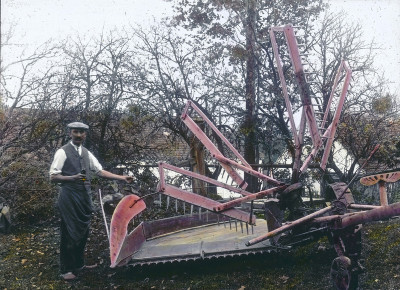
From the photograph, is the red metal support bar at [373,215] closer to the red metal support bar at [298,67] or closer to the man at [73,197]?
the red metal support bar at [298,67]

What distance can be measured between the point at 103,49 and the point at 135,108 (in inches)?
72.6

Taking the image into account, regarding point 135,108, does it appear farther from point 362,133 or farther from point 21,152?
point 362,133

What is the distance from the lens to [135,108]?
923 centimetres

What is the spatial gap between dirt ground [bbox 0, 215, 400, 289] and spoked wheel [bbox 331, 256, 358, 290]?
0.40 m

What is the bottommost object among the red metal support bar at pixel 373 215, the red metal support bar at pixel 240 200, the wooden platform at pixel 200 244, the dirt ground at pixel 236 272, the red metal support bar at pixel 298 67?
the dirt ground at pixel 236 272

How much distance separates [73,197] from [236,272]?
6.84 ft

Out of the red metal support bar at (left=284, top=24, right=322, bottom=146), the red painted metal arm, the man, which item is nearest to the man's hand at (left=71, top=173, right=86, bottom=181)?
the man

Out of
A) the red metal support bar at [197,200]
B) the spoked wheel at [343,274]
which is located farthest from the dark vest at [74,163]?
the spoked wheel at [343,274]

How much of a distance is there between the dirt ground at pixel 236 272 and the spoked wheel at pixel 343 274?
1.30ft

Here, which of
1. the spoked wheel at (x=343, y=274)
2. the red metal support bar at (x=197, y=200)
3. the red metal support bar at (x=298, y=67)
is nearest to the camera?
the spoked wheel at (x=343, y=274)

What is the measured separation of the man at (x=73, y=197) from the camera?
4438 mm

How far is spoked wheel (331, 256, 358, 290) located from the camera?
3.31 metres

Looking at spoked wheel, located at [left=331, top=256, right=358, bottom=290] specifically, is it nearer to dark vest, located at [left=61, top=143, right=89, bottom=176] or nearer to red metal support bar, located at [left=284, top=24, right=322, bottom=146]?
red metal support bar, located at [left=284, top=24, right=322, bottom=146]

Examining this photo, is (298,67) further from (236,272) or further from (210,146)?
(236,272)
